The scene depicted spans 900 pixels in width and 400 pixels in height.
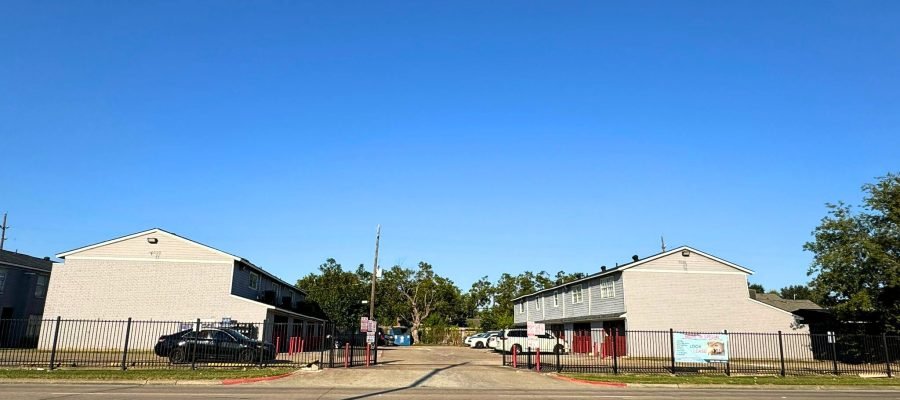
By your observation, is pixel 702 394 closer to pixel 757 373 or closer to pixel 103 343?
pixel 757 373

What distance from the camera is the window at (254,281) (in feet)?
146

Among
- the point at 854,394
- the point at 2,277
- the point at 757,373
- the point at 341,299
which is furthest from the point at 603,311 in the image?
the point at 2,277

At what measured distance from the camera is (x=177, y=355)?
84.3 ft

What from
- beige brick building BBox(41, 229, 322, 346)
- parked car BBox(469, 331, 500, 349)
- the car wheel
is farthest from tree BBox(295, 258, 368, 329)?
the car wheel

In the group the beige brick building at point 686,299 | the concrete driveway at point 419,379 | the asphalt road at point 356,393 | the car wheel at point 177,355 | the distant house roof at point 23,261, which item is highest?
the distant house roof at point 23,261

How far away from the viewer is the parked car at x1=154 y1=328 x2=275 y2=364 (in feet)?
84.5

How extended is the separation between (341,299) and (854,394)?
167 feet

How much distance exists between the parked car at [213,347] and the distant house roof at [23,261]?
85.2 feet

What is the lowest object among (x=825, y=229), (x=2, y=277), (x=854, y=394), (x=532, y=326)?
(x=854, y=394)

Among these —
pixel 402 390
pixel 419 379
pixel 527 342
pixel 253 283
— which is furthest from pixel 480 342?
pixel 402 390

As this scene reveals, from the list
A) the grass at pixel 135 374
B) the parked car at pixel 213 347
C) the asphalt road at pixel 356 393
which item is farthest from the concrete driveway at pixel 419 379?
the parked car at pixel 213 347

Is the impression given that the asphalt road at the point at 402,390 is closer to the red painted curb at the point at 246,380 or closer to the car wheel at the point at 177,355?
the red painted curb at the point at 246,380

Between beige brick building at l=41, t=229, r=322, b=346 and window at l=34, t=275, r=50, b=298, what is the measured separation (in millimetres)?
11524

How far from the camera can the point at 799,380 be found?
78.3ft
